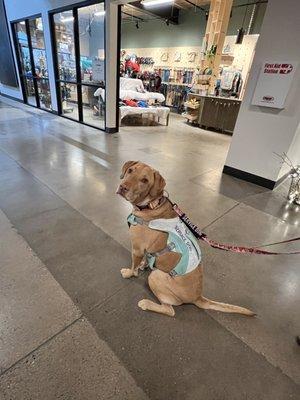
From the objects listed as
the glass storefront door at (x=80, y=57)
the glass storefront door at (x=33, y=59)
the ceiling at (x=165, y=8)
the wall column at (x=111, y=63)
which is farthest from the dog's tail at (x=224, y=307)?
the ceiling at (x=165, y=8)

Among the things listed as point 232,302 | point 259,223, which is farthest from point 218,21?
point 232,302

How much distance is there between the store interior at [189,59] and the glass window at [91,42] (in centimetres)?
120

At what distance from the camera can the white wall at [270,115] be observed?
9.71 feet

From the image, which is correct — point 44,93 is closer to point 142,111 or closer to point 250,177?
point 142,111

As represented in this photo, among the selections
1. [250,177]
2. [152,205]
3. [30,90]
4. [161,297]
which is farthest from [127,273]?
[30,90]

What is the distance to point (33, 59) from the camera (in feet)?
25.7

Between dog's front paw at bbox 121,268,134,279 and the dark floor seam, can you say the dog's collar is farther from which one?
the dark floor seam

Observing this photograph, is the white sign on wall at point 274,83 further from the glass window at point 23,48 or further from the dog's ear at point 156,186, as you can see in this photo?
the glass window at point 23,48

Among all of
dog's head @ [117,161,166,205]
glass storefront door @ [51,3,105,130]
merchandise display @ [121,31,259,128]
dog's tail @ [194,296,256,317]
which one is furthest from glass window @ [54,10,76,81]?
dog's tail @ [194,296,256,317]

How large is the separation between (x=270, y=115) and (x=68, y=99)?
6.94 m

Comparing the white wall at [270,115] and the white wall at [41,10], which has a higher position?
the white wall at [41,10]

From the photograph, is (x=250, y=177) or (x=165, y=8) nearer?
(x=250, y=177)

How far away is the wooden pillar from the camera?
7297 millimetres

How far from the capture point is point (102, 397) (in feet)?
3.66
